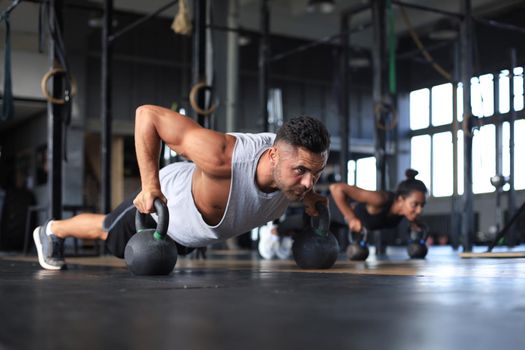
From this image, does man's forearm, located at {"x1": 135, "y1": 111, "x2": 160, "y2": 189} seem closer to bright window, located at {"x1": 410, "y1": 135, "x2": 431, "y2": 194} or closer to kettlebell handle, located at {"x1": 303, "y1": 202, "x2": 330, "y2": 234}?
kettlebell handle, located at {"x1": 303, "y1": 202, "x2": 330, "y2": 234}

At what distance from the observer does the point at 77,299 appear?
4.64ft

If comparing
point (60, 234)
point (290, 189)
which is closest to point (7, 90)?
point (60, 234)

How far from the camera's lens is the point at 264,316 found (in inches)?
43.8

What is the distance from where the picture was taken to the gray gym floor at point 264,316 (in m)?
0.88

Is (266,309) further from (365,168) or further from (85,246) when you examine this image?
(365,168)

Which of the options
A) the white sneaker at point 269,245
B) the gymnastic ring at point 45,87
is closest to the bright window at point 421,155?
the white sneaker at point 269,245

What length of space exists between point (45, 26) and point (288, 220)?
200cm

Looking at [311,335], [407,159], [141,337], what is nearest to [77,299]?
[141,337]

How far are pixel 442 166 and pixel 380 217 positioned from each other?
9.73 m

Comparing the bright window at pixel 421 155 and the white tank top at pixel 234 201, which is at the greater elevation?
the bright window at pixel 421 155

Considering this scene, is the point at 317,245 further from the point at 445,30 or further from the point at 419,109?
the point at 419,109

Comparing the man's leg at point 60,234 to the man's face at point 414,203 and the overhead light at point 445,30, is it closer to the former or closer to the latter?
the man's face at point 414,203

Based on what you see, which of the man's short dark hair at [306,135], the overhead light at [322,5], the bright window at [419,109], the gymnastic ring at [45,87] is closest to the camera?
the man's short dark hair at [306,135]

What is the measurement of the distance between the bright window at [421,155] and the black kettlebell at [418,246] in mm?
9754
